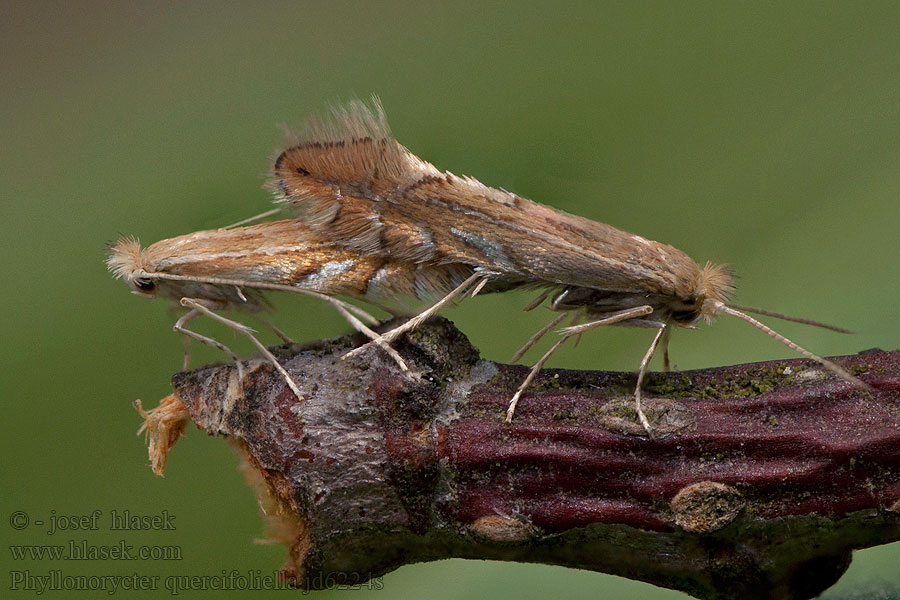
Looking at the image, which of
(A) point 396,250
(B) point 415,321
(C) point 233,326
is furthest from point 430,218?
(C) point 233,326

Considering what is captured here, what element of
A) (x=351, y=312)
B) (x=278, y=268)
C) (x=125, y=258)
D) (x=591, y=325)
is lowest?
(x=591, y=325)

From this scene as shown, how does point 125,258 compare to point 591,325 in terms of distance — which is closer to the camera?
point 591,325

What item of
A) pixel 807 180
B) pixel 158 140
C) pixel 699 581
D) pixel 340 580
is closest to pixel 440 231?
pixel 340 580

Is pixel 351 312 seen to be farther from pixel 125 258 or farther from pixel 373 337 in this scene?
pixel 125 258

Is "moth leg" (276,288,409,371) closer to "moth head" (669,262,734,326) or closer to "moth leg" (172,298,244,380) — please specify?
"moth leg" (172,298,244,380)

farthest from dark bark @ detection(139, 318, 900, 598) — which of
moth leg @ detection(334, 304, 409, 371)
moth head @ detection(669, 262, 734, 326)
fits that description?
moth head @ detection(669, 262, 734, 326)

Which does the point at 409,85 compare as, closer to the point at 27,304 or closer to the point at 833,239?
the point at 27,304
